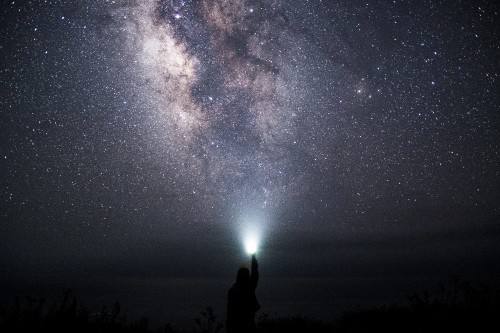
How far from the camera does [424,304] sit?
892 centimetres

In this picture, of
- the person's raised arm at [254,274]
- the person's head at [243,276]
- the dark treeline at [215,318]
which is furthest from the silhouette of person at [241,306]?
the dark treeline at [215,318]

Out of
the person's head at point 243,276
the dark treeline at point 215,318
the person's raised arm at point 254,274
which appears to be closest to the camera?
the dark treeline at point 215,318

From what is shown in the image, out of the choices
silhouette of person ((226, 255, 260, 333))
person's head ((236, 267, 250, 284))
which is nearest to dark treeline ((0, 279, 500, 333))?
silhouette of person ((226, 255, 260, 333))

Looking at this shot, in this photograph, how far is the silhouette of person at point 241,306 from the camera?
5973mm

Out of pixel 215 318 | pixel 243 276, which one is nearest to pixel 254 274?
pixel 243 276

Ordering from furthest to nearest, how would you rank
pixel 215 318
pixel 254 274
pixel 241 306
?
pixel 215 318 < pixel 254 274 < pixel 241 306

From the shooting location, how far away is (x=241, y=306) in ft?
19.9

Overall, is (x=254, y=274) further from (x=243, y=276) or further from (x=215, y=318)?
(x=215, y=318)

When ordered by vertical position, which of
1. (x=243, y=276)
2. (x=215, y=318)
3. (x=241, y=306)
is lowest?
(x=215, y=318)

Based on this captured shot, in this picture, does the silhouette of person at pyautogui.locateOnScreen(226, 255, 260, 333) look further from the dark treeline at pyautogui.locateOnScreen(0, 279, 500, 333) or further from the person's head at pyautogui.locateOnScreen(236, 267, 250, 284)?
the dark treeline at pyautogui.locateOnScreen(0, 279, 500, 333)

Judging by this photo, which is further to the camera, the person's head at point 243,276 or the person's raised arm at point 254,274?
the person's raised arm at point 254,274

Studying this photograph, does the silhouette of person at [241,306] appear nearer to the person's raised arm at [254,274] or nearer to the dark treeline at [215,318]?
the person's raised arm at [254,274]

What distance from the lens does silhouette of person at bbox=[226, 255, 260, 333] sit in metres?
5.97

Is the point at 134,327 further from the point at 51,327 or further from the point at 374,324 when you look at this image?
the point at 374,324
